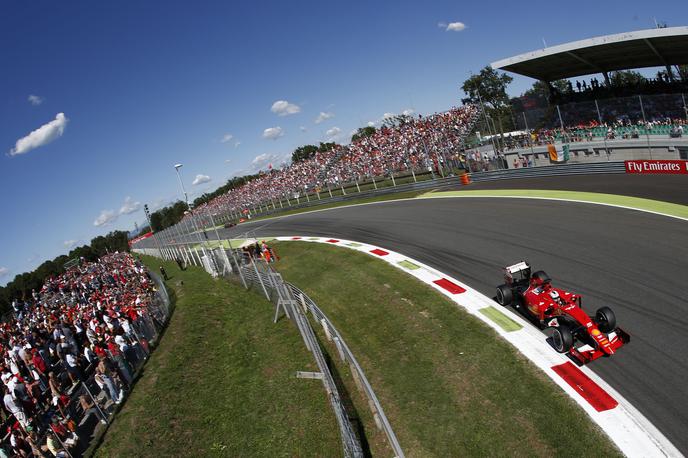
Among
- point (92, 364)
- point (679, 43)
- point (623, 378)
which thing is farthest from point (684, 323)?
point (679, 43)

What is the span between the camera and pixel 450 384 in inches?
352

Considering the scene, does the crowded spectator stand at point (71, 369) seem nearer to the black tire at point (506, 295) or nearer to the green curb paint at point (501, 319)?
the green curb paint at point (501, 319)

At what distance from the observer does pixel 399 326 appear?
1196 cm

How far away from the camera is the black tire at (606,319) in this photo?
8609 millimetres

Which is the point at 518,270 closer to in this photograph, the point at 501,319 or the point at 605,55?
the point at 501,319

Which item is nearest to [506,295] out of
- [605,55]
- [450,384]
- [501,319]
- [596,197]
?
[501,319]

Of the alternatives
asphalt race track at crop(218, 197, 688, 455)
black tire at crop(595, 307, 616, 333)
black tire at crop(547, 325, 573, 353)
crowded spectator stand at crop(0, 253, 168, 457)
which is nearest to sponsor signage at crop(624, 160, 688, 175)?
asphalt race track at crop(218, 197, 688, 455)

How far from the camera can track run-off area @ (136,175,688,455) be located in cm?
767

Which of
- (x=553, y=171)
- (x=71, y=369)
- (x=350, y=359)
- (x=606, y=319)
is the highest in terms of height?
(x=71, y=369)

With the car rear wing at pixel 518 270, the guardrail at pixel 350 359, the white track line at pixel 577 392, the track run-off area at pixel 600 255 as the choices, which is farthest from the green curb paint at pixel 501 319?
the guardrail at pixel 350 359

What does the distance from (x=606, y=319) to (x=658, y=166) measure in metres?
15.7

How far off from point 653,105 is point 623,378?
941 inches

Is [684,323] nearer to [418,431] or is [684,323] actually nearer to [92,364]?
[418,431]

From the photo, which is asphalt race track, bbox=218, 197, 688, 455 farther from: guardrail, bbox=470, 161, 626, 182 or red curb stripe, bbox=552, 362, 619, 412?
guardrail, bbox=470, 161, 626, 182
